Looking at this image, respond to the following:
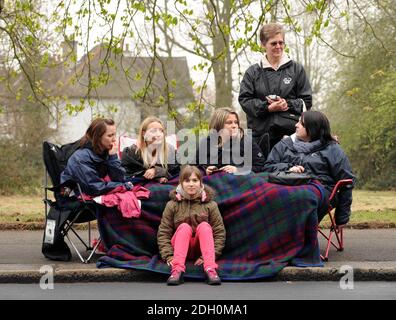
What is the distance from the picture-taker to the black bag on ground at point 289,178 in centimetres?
761

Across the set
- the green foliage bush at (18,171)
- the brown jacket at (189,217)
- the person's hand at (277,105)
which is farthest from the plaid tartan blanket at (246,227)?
the green foliage bush at (18,171)

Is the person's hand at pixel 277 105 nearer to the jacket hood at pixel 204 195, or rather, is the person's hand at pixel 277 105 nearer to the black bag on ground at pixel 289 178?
the black bag on ground at pixel 289 178

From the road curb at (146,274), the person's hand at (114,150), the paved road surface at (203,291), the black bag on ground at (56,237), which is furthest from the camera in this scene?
the person's hand at (114,150)

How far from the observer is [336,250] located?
8.54 metres

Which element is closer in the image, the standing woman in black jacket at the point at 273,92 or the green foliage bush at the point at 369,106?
the standing woman in black jacket at the point at 273,92

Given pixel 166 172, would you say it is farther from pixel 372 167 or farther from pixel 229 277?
pixel 372 167

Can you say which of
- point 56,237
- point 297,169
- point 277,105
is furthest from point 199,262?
point 277,105

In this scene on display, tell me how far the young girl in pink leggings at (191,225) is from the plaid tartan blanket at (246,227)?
5.8 inches

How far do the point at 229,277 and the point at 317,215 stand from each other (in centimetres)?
109

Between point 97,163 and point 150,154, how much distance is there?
53cm

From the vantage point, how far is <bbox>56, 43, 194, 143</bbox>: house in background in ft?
42.2

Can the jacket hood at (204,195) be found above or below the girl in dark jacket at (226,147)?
below

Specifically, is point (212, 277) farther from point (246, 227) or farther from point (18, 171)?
point (18, 171)

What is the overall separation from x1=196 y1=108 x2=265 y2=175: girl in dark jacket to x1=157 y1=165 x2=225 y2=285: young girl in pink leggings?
0.53 m
